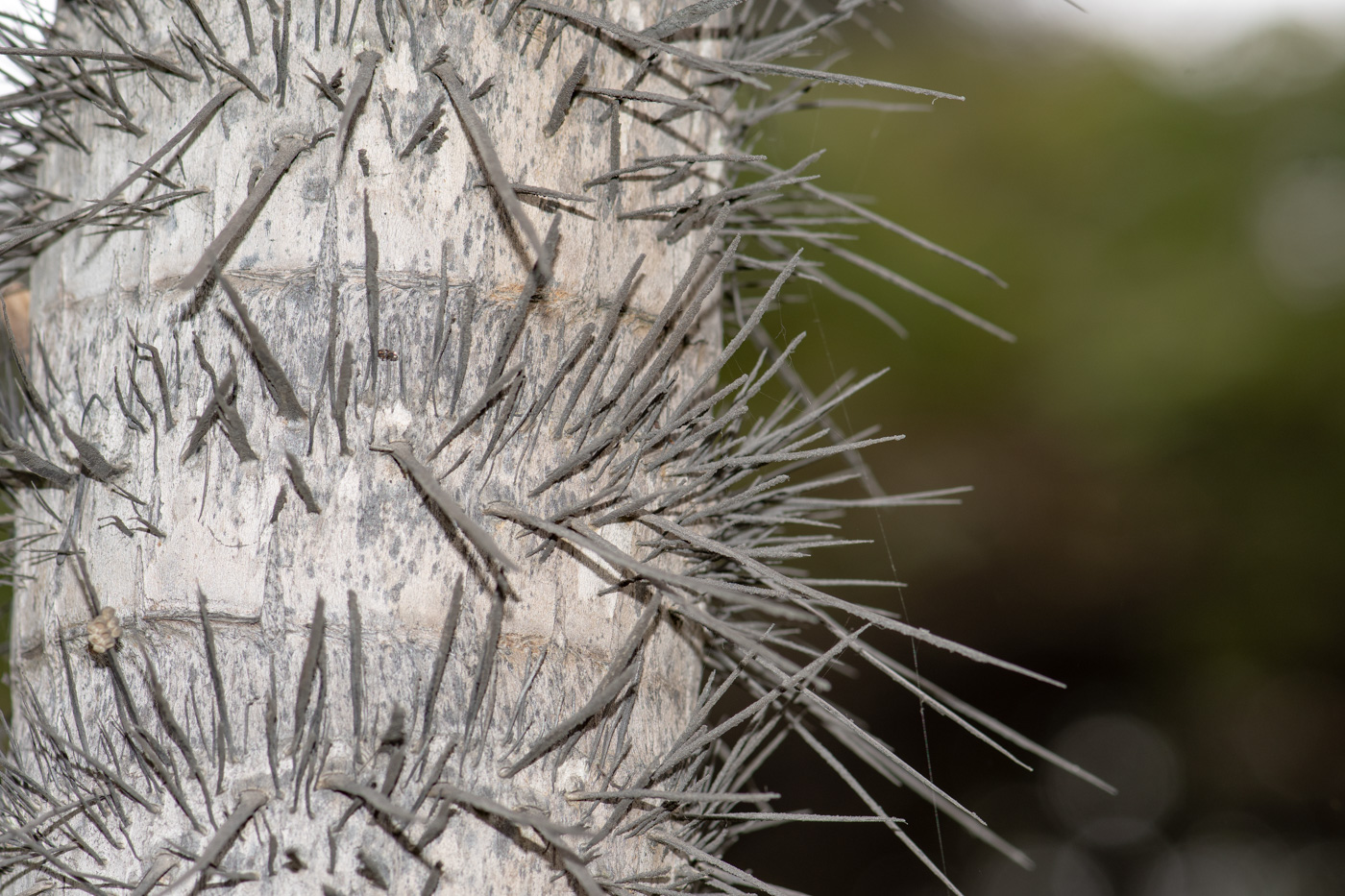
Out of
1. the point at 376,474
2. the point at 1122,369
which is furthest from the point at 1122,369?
the point at 376,474

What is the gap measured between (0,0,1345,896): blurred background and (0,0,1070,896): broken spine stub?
3.34 ft

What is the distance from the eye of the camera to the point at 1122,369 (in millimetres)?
Answer: 1546

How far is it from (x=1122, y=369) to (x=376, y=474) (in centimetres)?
149

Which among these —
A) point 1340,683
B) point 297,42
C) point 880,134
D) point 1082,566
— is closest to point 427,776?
point 297,42

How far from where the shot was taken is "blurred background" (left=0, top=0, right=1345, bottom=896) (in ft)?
4.95

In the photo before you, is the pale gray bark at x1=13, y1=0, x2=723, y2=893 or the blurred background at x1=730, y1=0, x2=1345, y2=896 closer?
the pale gray bark at x1=13, y1=0, x2=723, y2=893

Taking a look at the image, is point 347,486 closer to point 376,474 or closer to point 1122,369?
point 376,474

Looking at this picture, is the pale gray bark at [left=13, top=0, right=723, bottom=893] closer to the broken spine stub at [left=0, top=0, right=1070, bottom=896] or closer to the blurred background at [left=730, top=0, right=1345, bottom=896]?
the broken spine stub at [left=0, top=0, right=1070, bottom=896]

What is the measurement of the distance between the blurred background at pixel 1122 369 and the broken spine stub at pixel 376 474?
1.11m

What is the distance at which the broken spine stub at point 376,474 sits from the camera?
1.05 feet

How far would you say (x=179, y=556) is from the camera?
0.34 m

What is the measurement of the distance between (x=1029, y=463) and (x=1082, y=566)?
23 centimetres

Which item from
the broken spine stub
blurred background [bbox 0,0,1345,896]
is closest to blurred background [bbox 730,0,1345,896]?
blurred background [bbox 0,0,1345,896]

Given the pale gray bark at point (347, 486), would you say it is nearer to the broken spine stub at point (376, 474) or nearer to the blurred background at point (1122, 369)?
the broken spine stub at point (376, 474)
